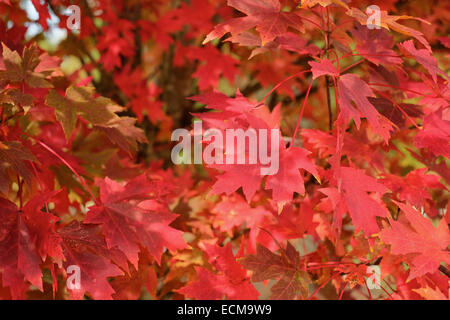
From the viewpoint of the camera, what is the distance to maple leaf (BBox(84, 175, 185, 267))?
1.03m

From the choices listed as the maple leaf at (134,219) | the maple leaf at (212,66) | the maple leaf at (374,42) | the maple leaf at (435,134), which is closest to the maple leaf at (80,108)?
the maple leaf at (134,219)

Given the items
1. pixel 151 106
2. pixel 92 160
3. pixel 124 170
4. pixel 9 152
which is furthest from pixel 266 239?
pixel 151 106

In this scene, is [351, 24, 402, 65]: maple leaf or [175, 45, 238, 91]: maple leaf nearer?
[351, 24, 402, 65]: maple leaf

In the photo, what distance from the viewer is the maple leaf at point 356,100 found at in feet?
3.03

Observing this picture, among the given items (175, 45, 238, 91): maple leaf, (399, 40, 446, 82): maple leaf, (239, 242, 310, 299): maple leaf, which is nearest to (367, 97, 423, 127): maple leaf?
(399, 40, 446, 82): maple leaf

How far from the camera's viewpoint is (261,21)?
976mm

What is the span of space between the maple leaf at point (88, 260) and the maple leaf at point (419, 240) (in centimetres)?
63

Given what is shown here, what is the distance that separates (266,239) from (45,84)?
82 cm

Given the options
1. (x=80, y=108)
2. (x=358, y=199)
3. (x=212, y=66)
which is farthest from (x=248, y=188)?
Result: (x=212, y=66)

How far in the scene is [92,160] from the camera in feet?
5.05

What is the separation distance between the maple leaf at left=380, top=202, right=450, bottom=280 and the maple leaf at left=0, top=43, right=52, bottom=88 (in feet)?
2.86

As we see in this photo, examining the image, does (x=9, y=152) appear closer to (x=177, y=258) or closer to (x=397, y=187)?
(x=177, y=258)

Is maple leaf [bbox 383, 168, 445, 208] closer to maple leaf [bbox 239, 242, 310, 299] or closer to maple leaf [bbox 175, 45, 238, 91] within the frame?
maple leaf [bbox 239, 242, 310, 299]

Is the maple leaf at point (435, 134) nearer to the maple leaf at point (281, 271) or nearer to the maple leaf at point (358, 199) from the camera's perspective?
the maple leaf at point (358, 199)
